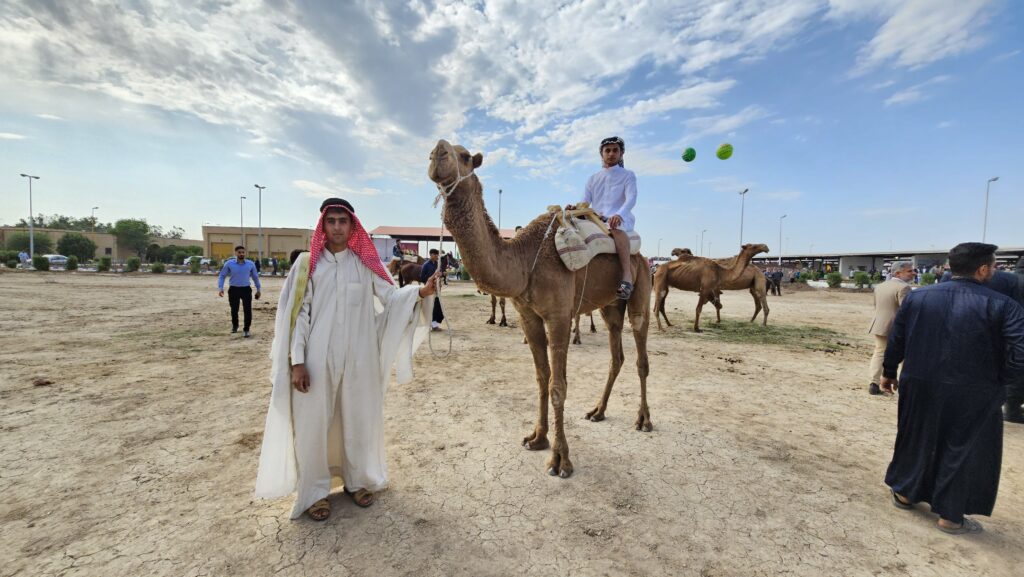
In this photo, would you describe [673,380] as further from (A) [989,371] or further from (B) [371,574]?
(B) [371,574]

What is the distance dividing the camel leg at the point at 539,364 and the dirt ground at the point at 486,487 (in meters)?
0.25

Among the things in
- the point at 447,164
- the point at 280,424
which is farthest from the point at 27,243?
the point at 447,164

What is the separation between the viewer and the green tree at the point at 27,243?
57.2m

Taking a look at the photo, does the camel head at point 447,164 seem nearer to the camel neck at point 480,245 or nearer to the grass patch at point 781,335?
the camel neck at point 480,245

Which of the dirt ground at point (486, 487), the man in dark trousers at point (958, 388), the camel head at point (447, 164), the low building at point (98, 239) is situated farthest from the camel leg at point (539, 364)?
the low building at point (98, 239)

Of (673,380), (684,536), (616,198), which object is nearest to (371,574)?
(684,536)

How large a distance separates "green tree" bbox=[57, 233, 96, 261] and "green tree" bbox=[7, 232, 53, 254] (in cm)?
169

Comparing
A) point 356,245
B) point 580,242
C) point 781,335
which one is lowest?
point 781,335

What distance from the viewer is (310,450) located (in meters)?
2.90

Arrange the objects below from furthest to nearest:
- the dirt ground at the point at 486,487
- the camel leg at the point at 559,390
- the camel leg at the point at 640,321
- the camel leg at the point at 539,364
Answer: the camel leg at the point at 640,321 → the camel leg at the point at 539,364 → the camel leg at the point at 559,390 → the dirt ground at the point at 486,487

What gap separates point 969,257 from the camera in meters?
2.96

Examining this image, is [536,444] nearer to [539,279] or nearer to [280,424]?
[539,279]

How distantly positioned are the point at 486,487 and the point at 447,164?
2613 millimetres

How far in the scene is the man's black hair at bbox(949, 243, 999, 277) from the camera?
292cm
